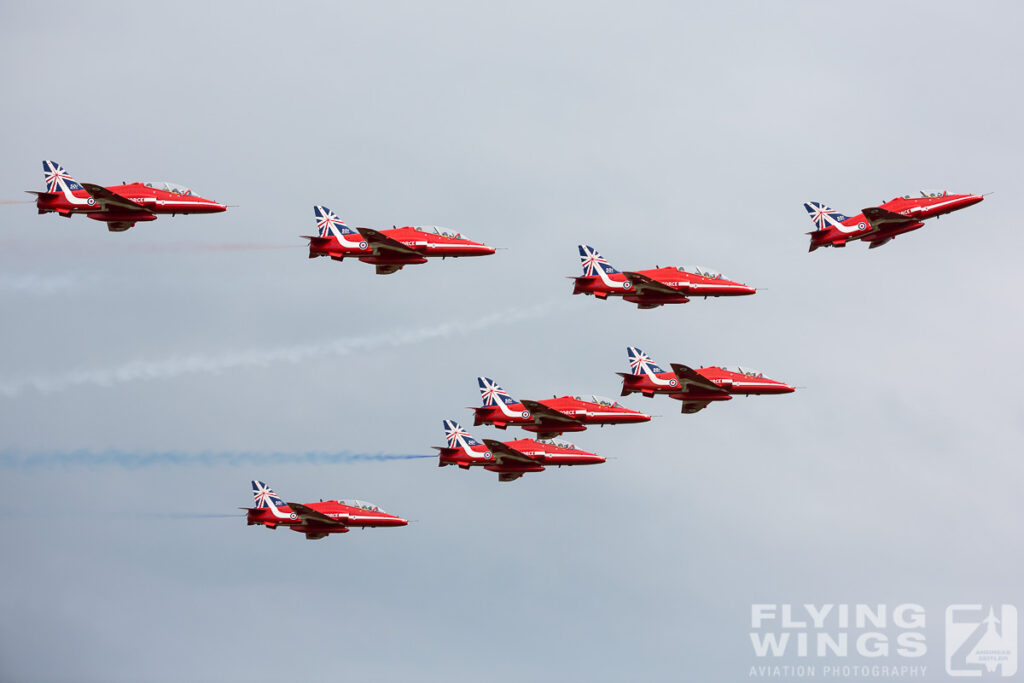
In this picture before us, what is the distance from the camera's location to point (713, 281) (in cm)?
13538

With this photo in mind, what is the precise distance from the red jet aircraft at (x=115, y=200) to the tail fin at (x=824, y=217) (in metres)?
46.5

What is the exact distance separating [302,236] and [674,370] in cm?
3016

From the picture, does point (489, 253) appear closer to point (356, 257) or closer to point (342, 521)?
point (356, 257)

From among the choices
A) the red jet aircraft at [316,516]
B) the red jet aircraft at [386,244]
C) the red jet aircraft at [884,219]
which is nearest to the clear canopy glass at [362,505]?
the red jet aircraft at [316,516]

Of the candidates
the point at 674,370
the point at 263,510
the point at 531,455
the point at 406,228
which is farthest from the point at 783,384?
the point at 263,510

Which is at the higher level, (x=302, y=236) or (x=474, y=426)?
(x=302, y=236)

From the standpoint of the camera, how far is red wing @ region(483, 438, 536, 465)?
140750mm

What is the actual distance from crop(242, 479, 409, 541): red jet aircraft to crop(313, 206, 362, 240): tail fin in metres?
→ 21.4

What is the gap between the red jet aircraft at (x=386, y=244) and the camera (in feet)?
433

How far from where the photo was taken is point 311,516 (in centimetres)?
13775

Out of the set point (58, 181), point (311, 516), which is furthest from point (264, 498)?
point (58, 181)

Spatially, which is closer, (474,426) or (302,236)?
(302,236)

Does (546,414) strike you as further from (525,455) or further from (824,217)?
(824,217)

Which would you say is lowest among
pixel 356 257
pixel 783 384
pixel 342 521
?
pixel 342 521
